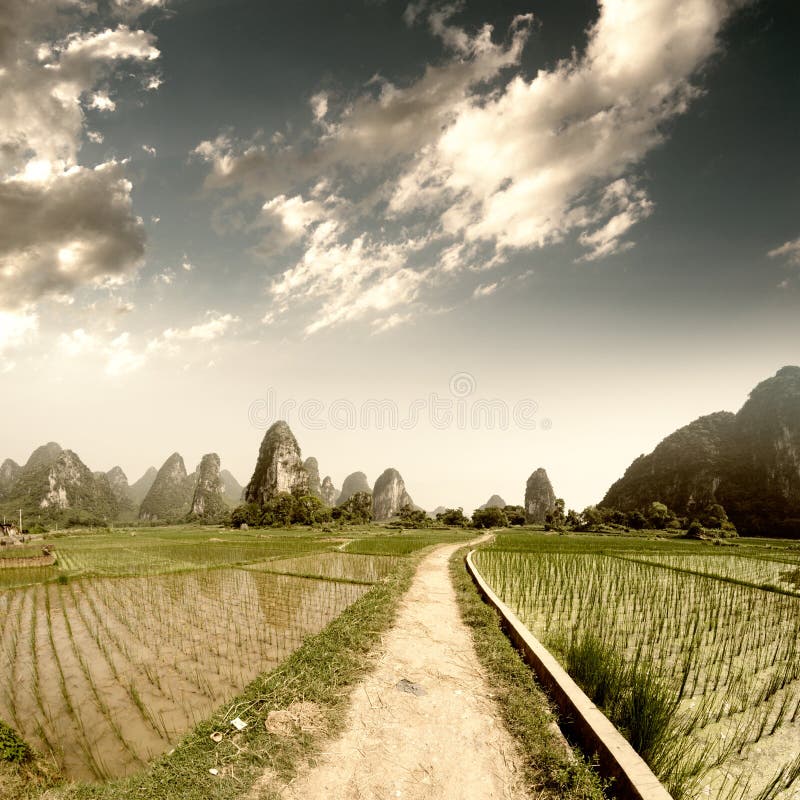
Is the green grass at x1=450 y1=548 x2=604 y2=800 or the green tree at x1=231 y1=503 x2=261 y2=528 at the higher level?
the green grass at x1=450 y1=548 x2=604 y2=800

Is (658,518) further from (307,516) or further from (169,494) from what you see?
(169,494)

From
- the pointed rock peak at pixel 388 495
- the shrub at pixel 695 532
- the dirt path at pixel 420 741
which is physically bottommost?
the pointed rock peak at pixel 388 495

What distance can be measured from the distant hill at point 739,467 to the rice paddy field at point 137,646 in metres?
60.2

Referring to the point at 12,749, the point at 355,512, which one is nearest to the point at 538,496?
the point at 355,512

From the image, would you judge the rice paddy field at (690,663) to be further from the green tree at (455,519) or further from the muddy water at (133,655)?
the green tree at (455,519)

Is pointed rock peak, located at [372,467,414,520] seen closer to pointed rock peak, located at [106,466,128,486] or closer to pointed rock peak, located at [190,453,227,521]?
pointed rock peak, located at [190,453,227,521]

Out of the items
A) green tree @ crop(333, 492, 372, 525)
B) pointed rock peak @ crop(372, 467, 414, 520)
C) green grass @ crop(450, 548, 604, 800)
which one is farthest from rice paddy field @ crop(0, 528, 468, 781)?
pointed rock peak @ crop(372, 467, 414, 520)

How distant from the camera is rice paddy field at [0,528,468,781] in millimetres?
4664

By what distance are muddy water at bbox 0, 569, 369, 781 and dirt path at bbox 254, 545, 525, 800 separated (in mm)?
2179

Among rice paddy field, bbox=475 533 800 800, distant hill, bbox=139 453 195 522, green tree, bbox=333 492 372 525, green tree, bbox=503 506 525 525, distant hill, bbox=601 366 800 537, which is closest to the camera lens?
rice paddy field, bbox=475 533 800 800

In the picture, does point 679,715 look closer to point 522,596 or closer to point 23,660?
point 522,596

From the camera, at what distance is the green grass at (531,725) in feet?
9.91

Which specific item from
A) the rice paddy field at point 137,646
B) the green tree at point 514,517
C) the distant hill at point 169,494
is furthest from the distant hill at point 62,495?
the rice paddy field at point 137,646

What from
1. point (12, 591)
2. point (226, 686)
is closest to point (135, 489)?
point (12, 591)
